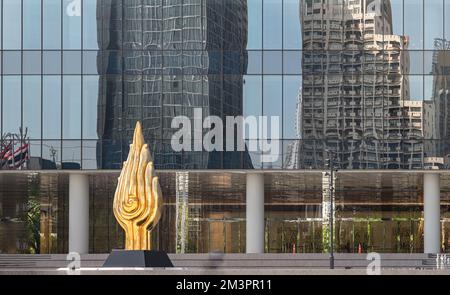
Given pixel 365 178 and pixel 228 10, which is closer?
pixel 228 10

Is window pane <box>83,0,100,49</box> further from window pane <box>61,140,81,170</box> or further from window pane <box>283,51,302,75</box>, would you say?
window pane <box>283,51,302,75</box>

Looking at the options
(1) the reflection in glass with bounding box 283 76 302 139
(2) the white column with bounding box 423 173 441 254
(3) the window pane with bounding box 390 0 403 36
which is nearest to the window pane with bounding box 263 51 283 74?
(1) the reflection in glass with bounding box 283 76 302 139

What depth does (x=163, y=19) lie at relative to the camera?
5166cm

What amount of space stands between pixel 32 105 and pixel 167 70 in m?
7.31

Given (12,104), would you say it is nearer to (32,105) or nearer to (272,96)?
(32,105)

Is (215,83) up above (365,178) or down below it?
above

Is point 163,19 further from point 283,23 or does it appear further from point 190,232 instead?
point 190,232

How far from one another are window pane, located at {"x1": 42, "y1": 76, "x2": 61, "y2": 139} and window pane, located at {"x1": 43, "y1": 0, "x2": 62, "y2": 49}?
1787 millimetres

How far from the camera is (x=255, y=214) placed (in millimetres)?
53281

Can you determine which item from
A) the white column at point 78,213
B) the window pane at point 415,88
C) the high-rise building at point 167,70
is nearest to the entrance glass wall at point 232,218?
the white column at point 78,213

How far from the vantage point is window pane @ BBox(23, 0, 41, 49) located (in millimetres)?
51656
